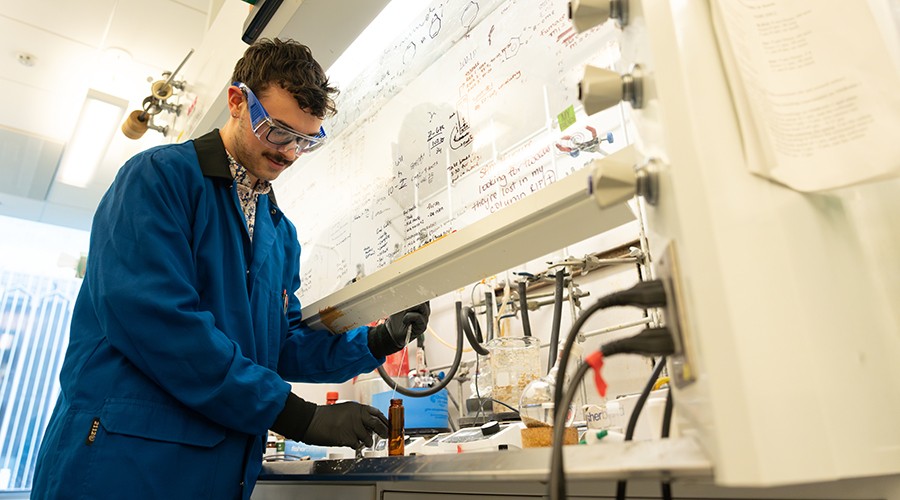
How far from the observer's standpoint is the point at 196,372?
1000 mm

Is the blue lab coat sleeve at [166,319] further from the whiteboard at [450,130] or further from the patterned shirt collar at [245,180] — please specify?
the whiteboard at [450,130]

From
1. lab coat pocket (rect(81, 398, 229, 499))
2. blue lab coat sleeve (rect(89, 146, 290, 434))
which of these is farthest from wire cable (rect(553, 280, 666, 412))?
lab coat pocket (rect(81, 398, 229, 499))

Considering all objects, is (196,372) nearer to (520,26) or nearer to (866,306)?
(866,306)

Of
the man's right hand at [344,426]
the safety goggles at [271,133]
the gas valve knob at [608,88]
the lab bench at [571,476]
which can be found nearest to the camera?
the lab bench at [571,476]

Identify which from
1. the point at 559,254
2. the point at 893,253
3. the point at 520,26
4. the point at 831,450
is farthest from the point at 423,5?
the point at 831,450

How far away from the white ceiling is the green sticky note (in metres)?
2.27

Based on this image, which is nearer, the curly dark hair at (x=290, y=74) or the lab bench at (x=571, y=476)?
the lab bench at (x=571, y=476)

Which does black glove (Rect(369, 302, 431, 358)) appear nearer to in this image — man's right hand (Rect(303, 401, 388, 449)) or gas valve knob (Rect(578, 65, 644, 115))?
man's right hand (Rect(303, 401, 388, 449))

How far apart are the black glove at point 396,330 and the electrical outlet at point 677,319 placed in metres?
0.95

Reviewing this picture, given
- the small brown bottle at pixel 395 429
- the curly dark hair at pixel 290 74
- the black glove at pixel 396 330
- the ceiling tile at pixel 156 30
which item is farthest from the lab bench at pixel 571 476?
the ceiling tile at pixel 156 30

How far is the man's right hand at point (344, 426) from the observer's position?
112 centimetres

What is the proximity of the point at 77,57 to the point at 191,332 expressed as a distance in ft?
9.86

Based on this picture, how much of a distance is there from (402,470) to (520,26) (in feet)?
3.94

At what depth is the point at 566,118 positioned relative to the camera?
125cm
